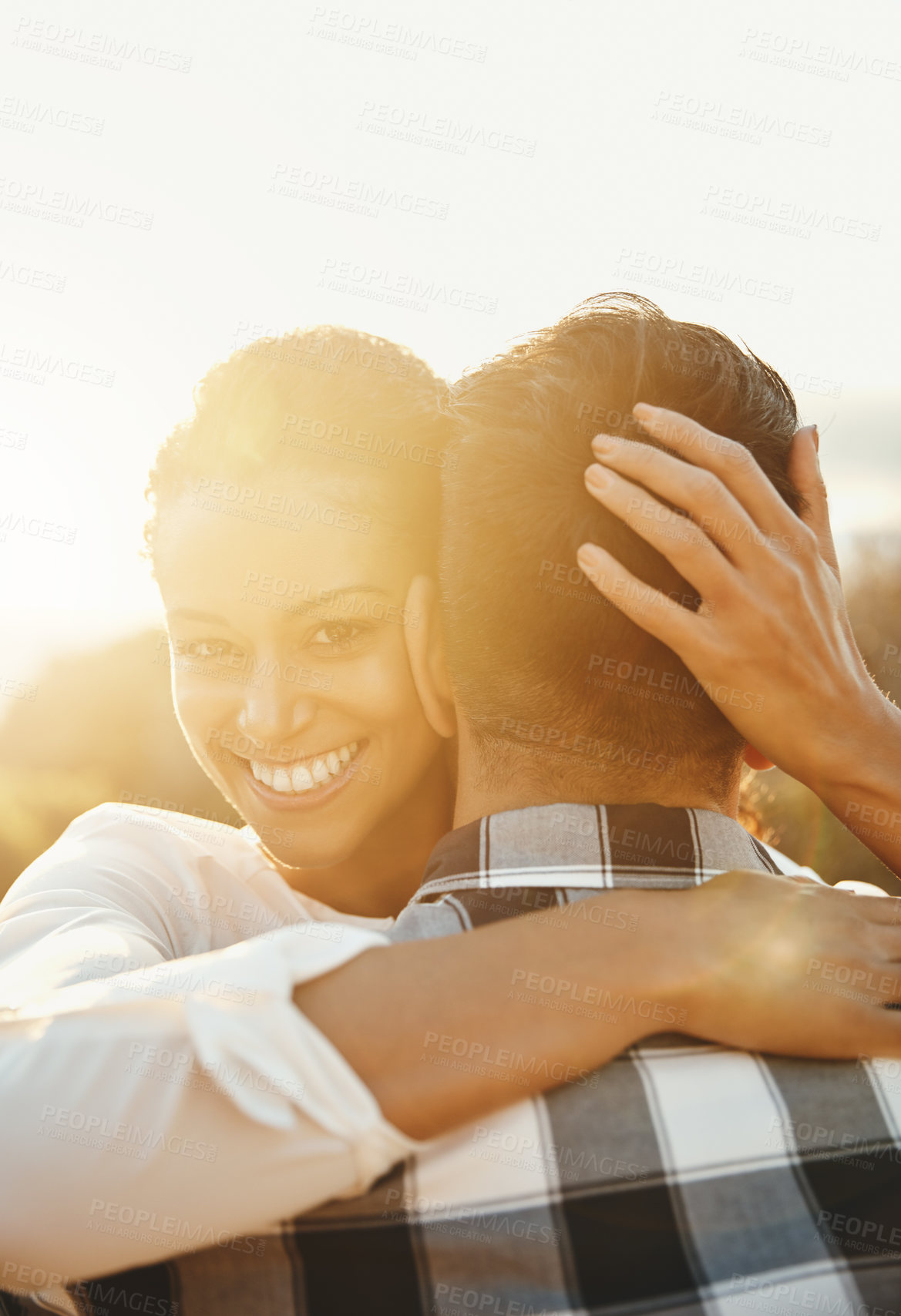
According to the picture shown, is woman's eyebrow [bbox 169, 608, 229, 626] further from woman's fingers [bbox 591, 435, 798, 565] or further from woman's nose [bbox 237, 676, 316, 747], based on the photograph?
woman's fingers [bbox 591, 435, 798, 565]

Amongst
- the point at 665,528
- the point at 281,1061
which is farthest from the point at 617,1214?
the point at 665,528

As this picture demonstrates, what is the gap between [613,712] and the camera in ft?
4.00

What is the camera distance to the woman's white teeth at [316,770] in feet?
6.92

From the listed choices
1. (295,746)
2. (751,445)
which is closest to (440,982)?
(751,445)

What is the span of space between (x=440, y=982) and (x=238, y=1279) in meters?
0.38

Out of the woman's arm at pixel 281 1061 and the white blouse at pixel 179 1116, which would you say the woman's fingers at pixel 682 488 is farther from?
the white blouse at pixel 179 1116

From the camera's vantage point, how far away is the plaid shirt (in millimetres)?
940

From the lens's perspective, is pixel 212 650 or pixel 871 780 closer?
pixel 871 780

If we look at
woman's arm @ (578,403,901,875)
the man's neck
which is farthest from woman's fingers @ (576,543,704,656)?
the man's neck

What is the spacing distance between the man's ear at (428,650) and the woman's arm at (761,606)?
69 cm

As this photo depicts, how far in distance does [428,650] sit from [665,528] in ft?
2.47

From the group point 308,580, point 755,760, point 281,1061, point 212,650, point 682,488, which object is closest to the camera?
point 281,1061

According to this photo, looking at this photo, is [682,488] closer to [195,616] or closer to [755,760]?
[755,760]

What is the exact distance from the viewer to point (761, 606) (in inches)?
55.2
